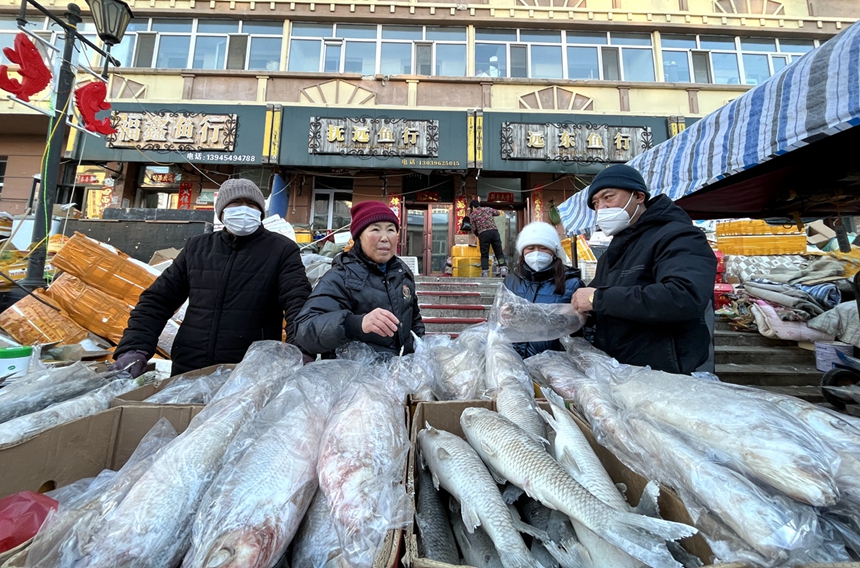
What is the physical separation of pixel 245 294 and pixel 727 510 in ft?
8.05

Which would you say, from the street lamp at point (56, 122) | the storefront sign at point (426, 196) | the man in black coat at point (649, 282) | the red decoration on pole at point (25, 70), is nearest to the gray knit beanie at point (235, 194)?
the man in black coat at point (649, 282)

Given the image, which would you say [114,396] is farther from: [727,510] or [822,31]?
[822,31]

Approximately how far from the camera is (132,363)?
75.5 inches

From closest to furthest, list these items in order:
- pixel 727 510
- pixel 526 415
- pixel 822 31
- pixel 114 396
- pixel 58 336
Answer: pixel 727 510 < pixel 526 415 < pixel 114 396 < pixel 58 336 < pixel 822 31

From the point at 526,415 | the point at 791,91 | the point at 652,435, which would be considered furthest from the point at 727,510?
the point at 791,91

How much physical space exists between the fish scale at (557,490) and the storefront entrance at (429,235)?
10.6m

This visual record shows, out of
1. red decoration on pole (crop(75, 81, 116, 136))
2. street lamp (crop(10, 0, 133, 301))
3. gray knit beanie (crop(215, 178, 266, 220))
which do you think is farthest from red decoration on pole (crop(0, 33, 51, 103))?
gray knit beanie (crop(215, 178, 266, 220))

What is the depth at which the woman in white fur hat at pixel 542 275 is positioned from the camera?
249 centimetres

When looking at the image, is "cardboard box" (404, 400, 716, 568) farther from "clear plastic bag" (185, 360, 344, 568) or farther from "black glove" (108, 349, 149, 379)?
"black glove" (108, 349, 149, 379)

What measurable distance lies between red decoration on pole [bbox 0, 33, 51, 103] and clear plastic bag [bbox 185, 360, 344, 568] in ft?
20.5

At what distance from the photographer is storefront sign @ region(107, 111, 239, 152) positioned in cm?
993

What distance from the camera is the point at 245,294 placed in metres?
2.30

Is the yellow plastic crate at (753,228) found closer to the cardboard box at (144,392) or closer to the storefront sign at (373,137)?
the storefront sign at (373,137)

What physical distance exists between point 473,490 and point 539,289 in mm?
1815
